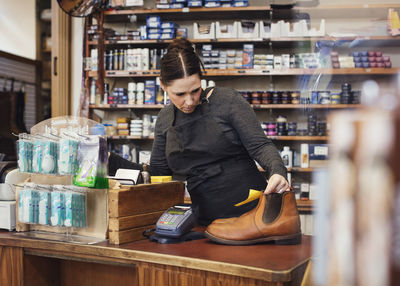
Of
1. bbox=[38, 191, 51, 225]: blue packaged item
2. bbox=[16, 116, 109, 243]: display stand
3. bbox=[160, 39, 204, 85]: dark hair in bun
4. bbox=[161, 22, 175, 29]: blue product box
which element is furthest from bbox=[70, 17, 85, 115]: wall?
bbox=[38, 191, 51, 225]: blue packaged item

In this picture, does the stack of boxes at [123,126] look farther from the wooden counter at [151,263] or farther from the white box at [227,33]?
the wooden counter at [151,263]

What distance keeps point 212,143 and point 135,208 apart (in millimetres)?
516

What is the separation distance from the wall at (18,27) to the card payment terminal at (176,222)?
4.96 metres

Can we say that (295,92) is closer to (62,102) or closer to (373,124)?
(62,102)

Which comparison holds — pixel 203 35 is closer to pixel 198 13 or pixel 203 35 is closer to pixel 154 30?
pixel 198 13

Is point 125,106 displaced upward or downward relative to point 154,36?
downward

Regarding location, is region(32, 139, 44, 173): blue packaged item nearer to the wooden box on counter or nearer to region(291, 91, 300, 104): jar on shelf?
the wooden box on counter

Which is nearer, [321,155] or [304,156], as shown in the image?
[321,155]

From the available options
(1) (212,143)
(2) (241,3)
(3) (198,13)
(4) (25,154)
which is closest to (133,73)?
(3) (198,13)

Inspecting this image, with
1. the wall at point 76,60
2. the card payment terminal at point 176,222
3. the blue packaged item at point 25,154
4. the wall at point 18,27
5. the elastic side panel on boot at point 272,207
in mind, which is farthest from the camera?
Result: the wall at point 18,27

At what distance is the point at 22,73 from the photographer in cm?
572

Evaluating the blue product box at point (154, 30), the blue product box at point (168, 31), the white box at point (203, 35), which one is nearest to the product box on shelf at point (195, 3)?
the white box at point (203, 35)

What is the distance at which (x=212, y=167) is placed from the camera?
2020 millimetres

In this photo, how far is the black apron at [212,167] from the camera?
2.01 metres
